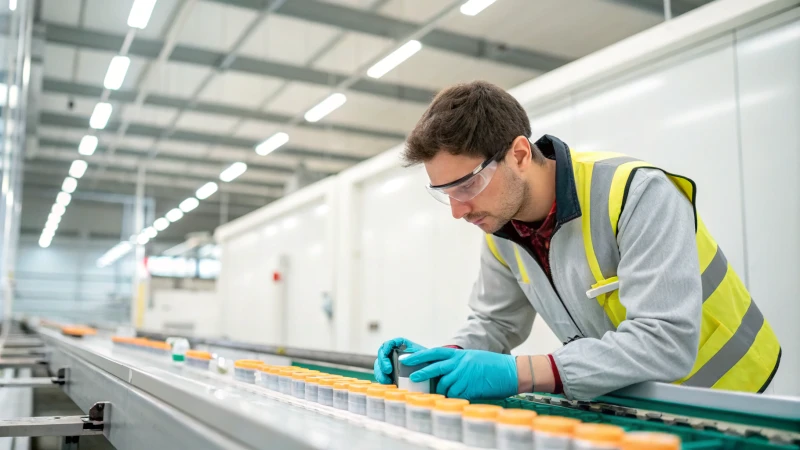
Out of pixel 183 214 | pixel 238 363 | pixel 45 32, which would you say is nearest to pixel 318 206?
pixel 45 32

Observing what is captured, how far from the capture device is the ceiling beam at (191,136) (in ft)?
34.9

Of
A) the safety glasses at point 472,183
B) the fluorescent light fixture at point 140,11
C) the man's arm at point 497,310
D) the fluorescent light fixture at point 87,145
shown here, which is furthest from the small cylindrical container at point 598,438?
the fluorescent light fixture at point 87,145

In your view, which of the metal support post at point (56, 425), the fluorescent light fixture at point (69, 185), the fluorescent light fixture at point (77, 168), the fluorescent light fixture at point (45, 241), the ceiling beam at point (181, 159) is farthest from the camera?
the fluorescent light fixture at point (45, 241)

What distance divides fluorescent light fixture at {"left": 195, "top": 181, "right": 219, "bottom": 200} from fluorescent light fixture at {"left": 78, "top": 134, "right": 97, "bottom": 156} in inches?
108

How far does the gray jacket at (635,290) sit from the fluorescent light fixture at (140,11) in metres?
4.91

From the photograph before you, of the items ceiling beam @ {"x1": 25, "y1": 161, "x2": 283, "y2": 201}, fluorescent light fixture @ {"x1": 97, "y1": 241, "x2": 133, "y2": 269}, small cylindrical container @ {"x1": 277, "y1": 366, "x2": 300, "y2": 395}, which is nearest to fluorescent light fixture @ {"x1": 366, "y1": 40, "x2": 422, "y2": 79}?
small cylindrical container @ {"x1": 277, "y1": 366, "x2": 300, "y2": 395}

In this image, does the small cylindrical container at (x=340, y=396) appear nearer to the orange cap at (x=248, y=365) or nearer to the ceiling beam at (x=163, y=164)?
the orange cap at (x=248, y=365)

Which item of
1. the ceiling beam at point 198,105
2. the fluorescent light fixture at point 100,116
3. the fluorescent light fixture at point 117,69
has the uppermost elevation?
the ceiling beam at point 198,105

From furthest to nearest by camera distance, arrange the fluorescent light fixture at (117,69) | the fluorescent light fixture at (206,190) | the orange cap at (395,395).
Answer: the fluorescent light fixture at (206,190)
the fluorescent light fixture at (117,69)
the orange cap at (395,395)

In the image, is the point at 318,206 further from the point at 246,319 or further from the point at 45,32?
the point at 45,32

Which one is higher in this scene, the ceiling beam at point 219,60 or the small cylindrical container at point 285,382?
the ceiling beam at point 219,60

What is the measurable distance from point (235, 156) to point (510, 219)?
11758 mm

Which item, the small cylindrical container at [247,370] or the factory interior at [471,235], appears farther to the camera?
the small cylindrical container at [247,370]

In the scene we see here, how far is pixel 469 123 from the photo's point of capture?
4.81 feet
